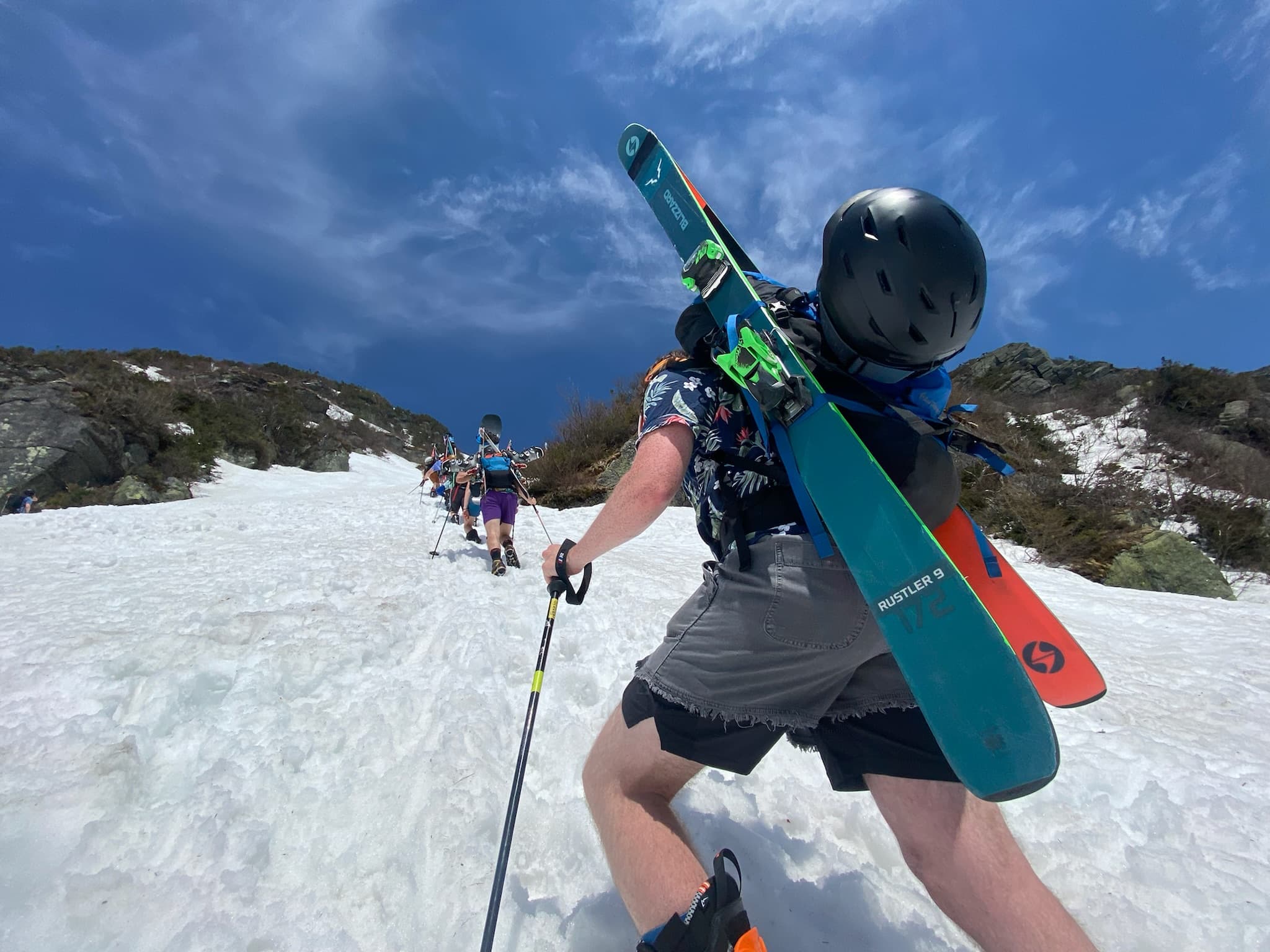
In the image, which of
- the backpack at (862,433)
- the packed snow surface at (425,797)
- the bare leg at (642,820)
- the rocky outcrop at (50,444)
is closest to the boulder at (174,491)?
the rocky outcrop at (50,444)

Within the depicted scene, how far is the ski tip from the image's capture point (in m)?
2.69

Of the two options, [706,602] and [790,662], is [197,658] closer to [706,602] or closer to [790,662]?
[706,602]

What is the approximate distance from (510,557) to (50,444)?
14.2m

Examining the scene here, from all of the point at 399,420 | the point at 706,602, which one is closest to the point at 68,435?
the point at 706,602

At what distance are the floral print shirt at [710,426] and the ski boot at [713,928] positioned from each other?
2.32ft

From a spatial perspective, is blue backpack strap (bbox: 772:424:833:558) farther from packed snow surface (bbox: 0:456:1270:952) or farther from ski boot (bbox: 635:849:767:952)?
packed snow surface (bbox: 0:456:1270:952)

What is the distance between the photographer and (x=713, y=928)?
3.55 ft

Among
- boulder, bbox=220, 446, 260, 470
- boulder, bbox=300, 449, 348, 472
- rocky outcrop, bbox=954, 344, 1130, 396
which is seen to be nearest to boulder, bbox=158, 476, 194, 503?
boulder, bbox=220, 446, 260, 470

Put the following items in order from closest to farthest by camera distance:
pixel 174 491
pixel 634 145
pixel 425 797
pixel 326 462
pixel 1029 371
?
pixel 425 797, pixel 634 145, pixel 174 491, pixel 326 462, pixel 1029 371

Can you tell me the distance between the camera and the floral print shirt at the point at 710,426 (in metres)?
1.30

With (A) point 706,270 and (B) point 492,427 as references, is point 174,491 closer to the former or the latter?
(B) point 492,427

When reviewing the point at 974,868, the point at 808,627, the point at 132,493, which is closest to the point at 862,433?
the point at 808,627

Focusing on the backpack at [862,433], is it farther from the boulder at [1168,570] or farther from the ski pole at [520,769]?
the boulder at [1168,570]

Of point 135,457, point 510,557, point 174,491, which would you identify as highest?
point 135,457
